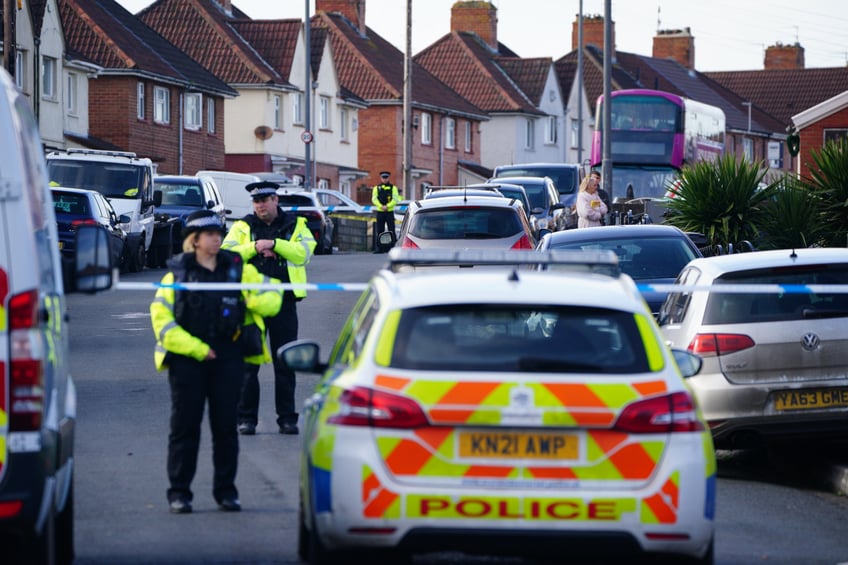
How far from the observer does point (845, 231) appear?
21.0 m

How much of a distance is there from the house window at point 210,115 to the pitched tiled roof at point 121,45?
57 centimetres

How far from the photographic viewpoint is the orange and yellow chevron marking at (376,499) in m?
6.23

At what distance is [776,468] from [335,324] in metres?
10.6

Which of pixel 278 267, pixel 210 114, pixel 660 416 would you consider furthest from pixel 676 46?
pixel 660 416

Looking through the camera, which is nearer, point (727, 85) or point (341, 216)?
point (341, 216)

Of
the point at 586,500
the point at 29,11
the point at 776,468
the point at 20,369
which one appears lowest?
the point at 776,468

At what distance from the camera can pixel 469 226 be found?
62.6 ft

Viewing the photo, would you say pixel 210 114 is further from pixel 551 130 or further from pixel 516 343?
pixel 516 343

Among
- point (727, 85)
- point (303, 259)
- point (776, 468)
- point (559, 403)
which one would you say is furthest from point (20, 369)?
point (727, 85)

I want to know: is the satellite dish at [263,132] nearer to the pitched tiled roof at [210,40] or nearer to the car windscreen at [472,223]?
the pitched tiled roof at [210,40]

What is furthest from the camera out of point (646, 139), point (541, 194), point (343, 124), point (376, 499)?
point (343, 124)

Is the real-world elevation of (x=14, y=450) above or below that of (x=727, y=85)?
below

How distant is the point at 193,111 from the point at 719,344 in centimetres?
4952

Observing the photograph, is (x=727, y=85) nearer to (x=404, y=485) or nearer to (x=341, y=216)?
(x=341, y=216)
